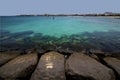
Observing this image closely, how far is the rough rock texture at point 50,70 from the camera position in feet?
17.0

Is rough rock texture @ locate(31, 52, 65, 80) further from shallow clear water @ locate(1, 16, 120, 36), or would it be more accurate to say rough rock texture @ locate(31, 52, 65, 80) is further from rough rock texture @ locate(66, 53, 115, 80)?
shallow clear water @ locate(1, 16, 120, 36)

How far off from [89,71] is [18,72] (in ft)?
7.65

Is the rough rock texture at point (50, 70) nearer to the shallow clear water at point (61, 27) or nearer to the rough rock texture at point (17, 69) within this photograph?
the rough rock texture at point (17, 69)

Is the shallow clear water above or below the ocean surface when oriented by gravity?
below

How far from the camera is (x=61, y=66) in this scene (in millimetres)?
5832

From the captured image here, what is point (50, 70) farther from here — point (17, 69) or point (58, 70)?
point (17, 69)

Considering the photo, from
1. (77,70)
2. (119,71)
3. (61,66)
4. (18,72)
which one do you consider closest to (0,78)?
(18,72)

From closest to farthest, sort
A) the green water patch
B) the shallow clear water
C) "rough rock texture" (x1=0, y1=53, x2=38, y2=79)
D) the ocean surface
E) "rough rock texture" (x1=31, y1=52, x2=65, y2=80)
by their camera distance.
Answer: "rough rock texture" (x1=31, y1=52, x2=65, y2=80), "rough rock texture" (x1=0, y1=53, x2=38, y2=79), the green water patch, the ocean surface, the shallow clear water

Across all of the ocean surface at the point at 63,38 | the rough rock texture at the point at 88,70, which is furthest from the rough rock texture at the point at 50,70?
the ocean surface at the point at 63,38

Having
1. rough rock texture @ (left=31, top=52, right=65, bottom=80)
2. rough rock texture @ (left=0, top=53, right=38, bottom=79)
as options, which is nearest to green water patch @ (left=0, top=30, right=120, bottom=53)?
rough rock texture @ (left=31, top=52, right=65, bottom=80)

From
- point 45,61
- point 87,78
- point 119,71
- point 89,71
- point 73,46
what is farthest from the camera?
point 73,46

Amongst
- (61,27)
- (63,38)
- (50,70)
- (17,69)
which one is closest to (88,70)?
(50,70)

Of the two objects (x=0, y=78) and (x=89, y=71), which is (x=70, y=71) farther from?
(x=0, y=78)

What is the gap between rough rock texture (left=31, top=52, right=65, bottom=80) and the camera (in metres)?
5.17
